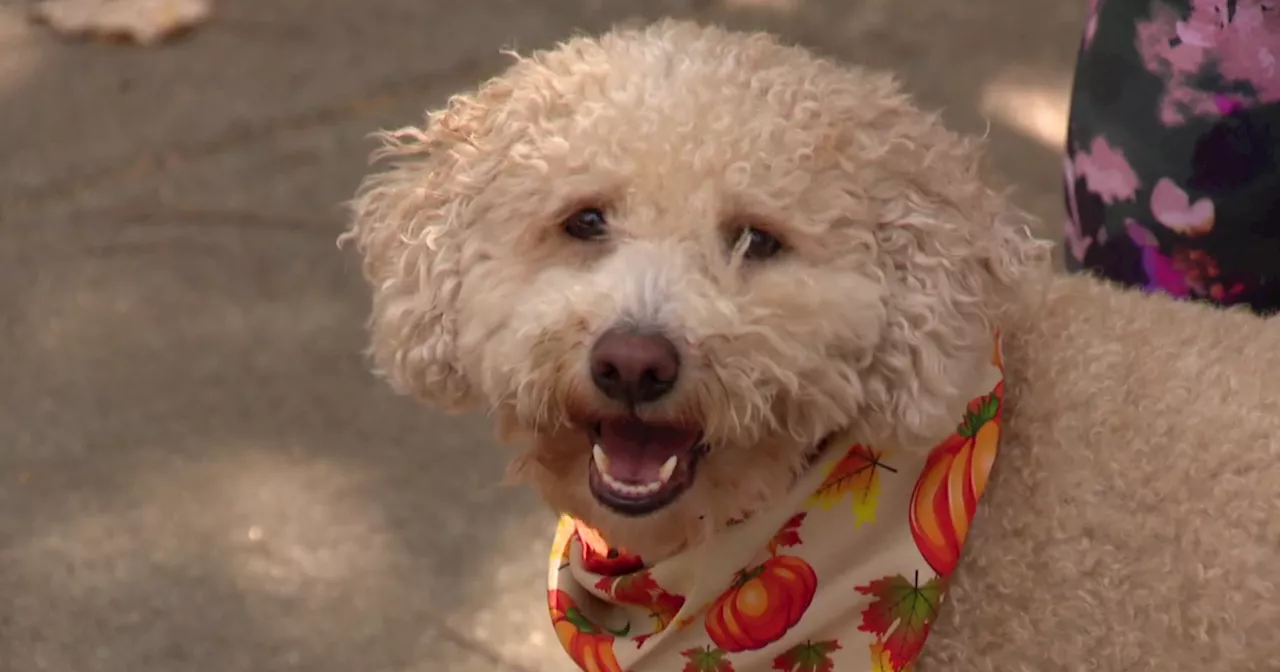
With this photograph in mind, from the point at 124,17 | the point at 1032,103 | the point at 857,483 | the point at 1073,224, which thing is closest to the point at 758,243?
the point at 857,483

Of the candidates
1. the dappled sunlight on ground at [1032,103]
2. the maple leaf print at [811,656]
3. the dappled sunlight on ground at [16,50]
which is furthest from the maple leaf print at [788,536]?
the dappled sunlight on ground at [16,50]

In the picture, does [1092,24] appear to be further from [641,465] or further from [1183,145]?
[641,465]

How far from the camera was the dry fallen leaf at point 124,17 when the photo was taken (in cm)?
320

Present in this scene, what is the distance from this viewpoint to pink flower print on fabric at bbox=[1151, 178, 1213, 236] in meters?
1.80

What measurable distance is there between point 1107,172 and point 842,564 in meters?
0.89

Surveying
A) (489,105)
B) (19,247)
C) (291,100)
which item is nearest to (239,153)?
(291,100)

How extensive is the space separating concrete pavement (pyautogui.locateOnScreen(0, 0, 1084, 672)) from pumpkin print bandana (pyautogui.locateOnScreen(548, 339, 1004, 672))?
1.16 feet

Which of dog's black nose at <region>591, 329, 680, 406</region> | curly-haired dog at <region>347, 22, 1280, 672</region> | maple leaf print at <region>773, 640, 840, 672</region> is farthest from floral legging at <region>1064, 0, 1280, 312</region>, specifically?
dog's black nose at <region>591, 329, 680, 406</region>

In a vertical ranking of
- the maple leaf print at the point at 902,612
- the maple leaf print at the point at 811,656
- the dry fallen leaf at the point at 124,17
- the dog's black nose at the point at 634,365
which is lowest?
the dry fallen leaf at the point at 124,17

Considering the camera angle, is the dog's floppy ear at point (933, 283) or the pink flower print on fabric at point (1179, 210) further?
the pink flower print on fabric at point (1179, 210)

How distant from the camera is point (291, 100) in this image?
3035 millimetres

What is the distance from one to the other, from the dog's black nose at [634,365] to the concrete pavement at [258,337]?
0.50 m

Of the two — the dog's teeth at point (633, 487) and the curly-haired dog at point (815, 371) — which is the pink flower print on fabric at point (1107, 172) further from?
the dog's teeth at point (633, 487)

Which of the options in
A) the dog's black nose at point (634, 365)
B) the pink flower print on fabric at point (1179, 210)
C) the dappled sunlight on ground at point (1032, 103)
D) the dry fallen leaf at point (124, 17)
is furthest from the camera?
the dry fallen leaf at point (124, 17)
